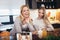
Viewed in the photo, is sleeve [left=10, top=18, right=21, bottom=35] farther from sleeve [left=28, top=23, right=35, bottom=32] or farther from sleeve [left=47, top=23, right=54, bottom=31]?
sleeve [left=47, top=23, right=54, bottom=31]

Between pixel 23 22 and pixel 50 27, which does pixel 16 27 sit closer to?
pixel 23 22

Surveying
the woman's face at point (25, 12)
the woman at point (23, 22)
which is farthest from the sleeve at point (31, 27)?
the woman's face at point (25, 12)

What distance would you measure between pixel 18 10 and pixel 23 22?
17 cm

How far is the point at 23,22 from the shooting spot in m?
1.76

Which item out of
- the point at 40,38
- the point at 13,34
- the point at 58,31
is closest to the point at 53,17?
the point at 58,31

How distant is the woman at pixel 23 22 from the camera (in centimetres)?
174

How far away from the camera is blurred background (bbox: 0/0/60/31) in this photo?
1.70m

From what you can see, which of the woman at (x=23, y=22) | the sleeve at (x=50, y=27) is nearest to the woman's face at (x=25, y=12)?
the woman at (x=23, y=22)

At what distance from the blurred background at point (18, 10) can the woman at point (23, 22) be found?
5cm

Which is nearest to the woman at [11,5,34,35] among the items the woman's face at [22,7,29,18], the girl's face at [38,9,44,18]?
the woman's face at [22,7,29,18]

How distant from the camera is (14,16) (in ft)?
5.66

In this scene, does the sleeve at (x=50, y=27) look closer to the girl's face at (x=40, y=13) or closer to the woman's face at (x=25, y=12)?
the girl's face at (x=40, y=13)

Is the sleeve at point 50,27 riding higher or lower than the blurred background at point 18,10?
lower

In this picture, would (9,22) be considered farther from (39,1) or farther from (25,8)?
(39,1)
